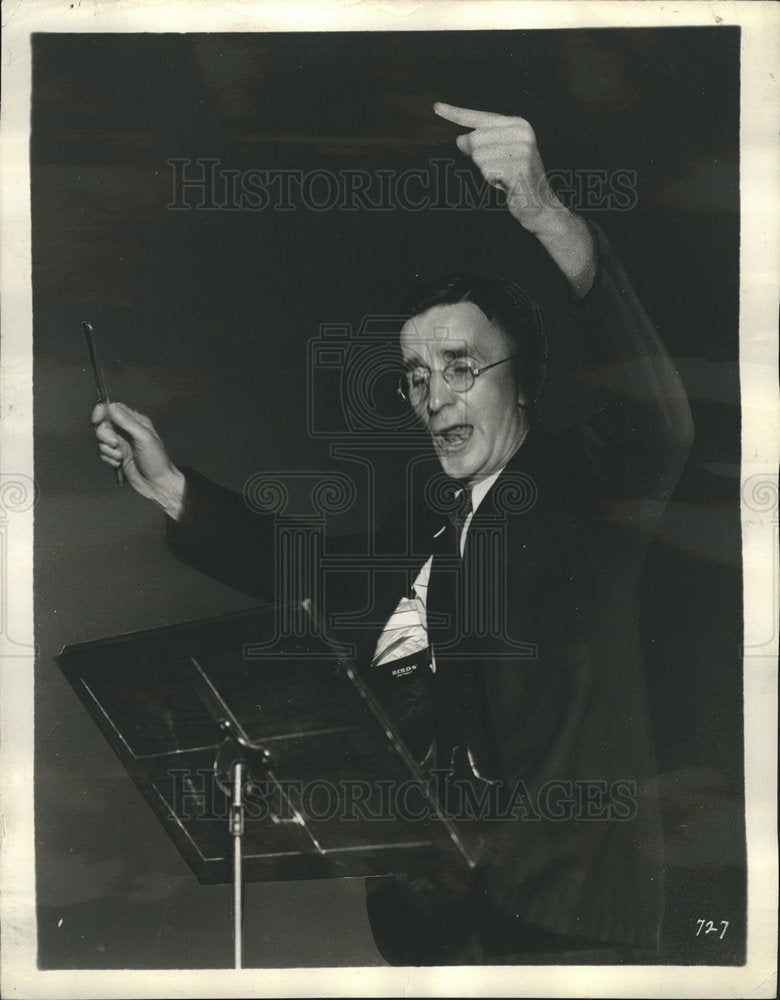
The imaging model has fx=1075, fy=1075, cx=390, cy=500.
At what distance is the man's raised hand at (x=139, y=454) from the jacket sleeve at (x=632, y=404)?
920mm

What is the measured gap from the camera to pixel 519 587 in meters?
2.36

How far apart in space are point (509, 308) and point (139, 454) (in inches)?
35.0

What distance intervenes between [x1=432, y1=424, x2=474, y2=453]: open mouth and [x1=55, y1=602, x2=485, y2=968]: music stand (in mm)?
532

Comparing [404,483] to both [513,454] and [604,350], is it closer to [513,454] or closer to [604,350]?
[513,454]

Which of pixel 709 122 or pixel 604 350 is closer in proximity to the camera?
pixel 604 350

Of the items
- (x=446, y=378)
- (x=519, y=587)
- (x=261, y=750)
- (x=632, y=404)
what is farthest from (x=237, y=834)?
(x=632, y=404)

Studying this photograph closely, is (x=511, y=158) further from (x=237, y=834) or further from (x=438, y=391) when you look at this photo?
(x=237, y=834)

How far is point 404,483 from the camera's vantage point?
2383mm

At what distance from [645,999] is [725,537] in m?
1.03

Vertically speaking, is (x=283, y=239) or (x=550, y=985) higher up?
(x=283, y=239)

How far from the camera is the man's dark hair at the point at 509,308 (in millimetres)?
2383

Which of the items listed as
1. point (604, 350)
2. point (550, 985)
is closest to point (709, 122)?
point (604, 350)

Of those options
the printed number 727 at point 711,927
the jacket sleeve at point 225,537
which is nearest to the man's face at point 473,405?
the jacket sleeve at point 225,537

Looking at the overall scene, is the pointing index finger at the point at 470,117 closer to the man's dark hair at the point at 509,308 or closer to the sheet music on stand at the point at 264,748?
the man's dark hair at the point at 509,308
